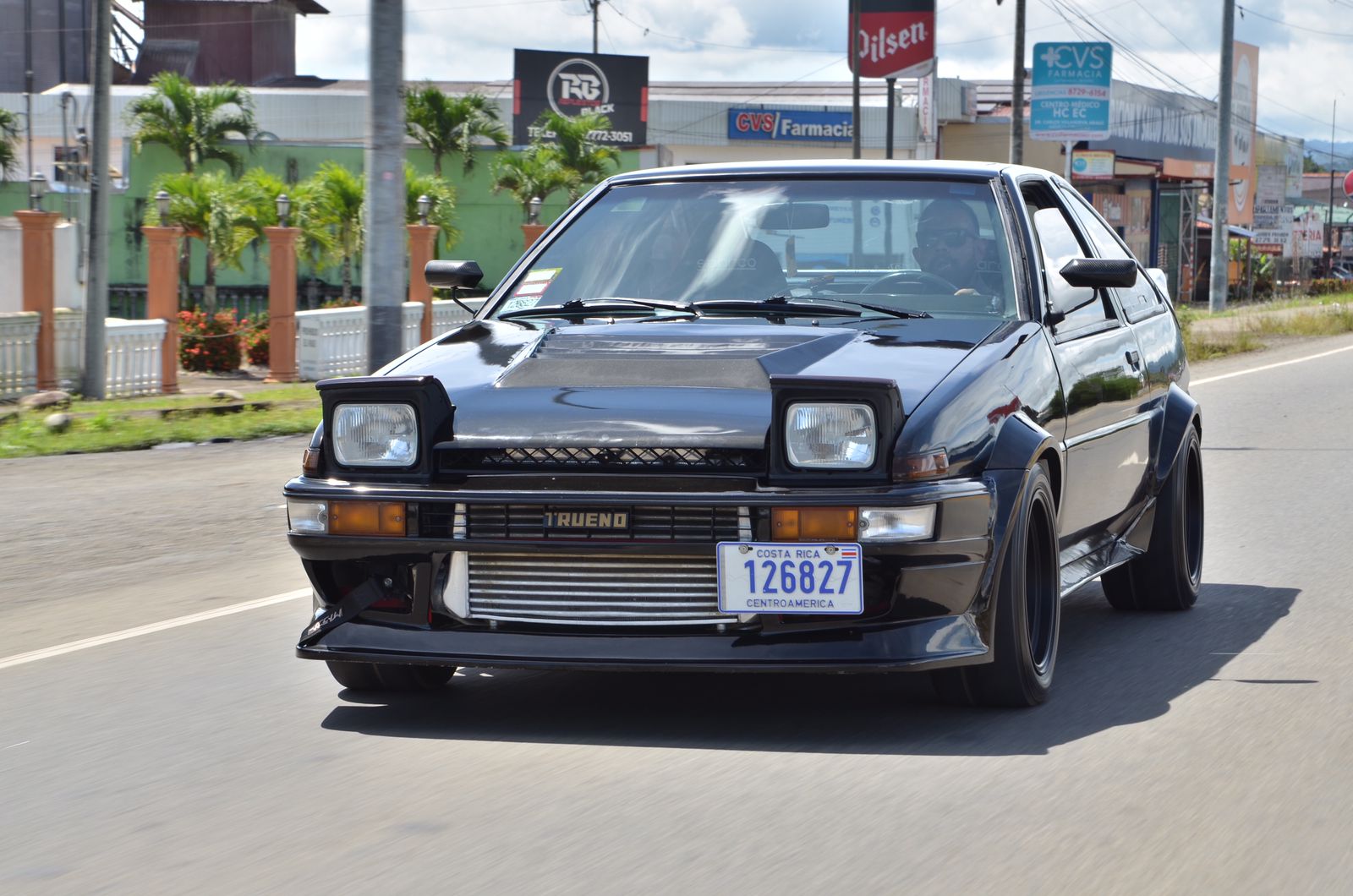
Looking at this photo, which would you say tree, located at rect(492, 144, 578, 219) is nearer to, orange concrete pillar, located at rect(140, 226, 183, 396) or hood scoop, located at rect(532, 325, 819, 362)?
orange concrete pillar, located at rect(140, 226, 183, 396)

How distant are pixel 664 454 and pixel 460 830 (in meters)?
1.10

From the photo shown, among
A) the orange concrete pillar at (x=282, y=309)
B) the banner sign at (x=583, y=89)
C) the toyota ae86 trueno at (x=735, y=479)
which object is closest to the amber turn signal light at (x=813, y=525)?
the toyota ae86 trueno at (x=735, y=479)

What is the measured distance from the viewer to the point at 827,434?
4.54m

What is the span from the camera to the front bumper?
14.9ft

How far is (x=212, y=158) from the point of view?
166 ft

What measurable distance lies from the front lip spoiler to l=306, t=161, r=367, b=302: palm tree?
112 feet

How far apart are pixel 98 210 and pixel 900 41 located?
24.0m

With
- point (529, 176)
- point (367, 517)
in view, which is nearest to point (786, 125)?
point (529, 176)

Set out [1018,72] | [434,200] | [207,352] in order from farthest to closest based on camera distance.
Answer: [434,200] < [1018,72] < [207,352]

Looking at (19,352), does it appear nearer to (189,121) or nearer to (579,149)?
(189,121)

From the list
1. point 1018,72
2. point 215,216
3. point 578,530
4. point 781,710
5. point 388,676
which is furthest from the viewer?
point 215,216

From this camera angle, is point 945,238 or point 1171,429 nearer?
point 945,238

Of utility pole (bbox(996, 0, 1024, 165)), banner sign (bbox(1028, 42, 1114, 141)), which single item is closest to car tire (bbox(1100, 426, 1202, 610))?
utility pole (bbox(996, 0, 1024, 165))

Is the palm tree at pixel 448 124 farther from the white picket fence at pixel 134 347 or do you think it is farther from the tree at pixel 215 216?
the white picket fence at pixel 134 347
